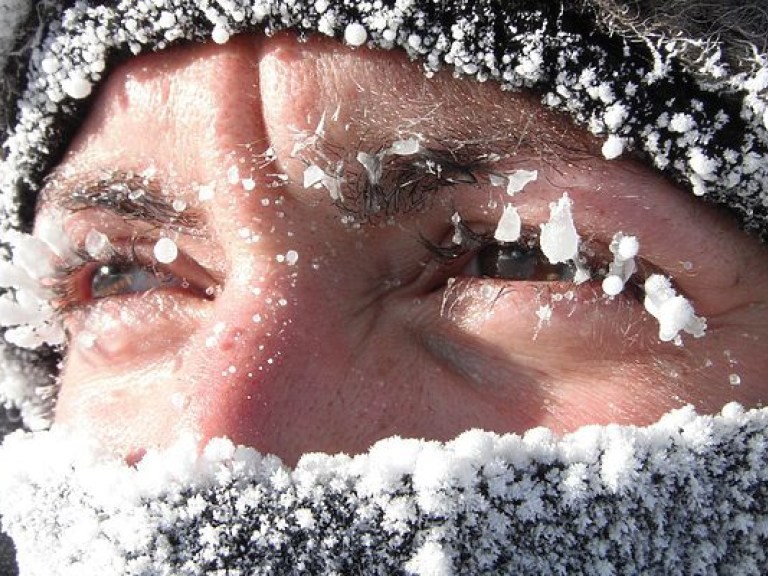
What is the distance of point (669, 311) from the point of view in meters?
1.29

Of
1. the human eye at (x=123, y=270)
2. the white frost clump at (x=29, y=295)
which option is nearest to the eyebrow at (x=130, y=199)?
the human eye at (x=123, y=270)

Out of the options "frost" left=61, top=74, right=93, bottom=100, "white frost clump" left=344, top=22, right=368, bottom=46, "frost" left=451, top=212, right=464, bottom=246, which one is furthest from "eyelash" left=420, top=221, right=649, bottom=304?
"frost" left=61, top=74, right=93, bottom=100

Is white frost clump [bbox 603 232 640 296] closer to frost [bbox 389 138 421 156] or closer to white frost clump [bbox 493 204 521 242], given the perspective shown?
white frost clump [bbox 493 204 521 242]

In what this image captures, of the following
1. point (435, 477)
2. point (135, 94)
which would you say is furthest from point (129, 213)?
Answer: point (435, 477)

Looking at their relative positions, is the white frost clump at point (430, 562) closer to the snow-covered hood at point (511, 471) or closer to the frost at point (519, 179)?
the snow-covered hood at point (511, 471)

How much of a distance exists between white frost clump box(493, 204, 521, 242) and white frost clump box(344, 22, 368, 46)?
35 centimetres

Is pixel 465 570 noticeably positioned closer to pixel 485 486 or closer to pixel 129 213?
pixel 485 486

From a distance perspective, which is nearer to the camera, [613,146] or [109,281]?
[613,146]

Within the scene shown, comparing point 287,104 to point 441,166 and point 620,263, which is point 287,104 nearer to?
point 441,166

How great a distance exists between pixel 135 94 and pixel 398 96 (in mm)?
534

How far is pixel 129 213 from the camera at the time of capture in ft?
5.08

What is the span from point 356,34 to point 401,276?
408 mm

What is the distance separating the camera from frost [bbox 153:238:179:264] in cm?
150

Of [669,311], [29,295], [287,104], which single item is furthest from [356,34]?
[29,295]
